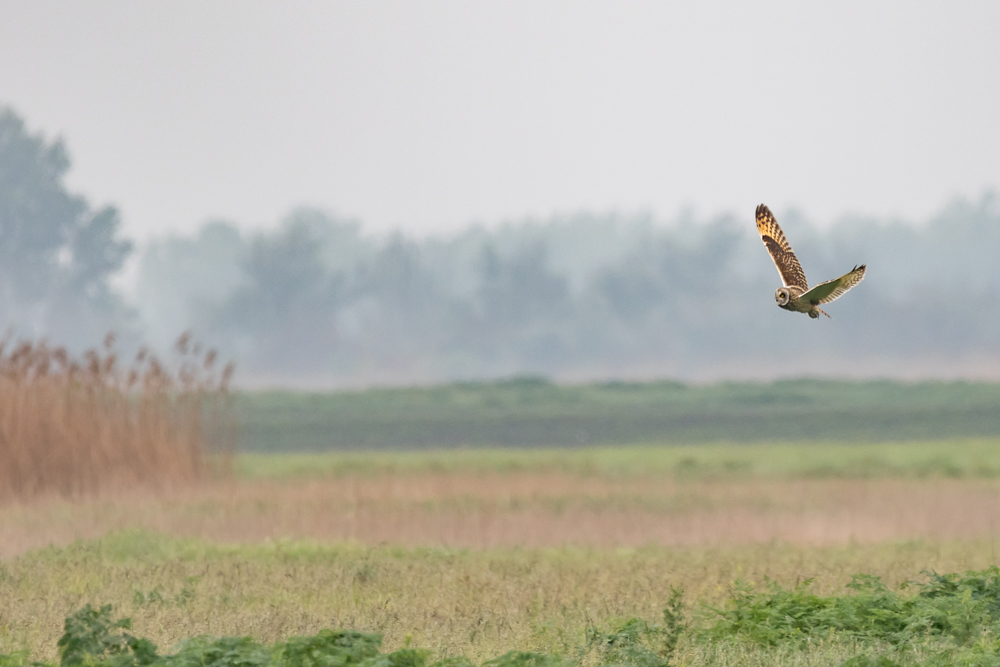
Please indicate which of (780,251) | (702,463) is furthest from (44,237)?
(780,251)

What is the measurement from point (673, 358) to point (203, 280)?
4079 centimetres

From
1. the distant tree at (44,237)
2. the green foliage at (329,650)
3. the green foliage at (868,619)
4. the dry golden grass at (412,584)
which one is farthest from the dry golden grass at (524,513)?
the distant tree at (44,237)

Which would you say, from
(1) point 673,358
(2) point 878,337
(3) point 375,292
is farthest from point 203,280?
(2) point 878,337

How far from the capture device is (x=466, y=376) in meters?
79.8

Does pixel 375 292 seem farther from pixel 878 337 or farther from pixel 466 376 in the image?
pixel 878 337

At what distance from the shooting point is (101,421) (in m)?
20.8

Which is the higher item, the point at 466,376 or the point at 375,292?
the point at 375,292

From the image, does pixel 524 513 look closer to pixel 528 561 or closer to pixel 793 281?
pixel 528 561

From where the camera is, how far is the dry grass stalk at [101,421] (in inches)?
798

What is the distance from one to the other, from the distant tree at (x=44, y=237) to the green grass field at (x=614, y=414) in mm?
18893

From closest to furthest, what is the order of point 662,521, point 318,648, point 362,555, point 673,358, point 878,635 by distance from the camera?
1. point 318,648
2. point 878,635
3. point 362,555
4. point 662,521
5. point 673,358

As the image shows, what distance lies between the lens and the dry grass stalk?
66.5ft

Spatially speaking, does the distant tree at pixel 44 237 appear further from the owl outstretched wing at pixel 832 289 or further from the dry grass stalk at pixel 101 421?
the owl outstretched wing at pixel 832 289

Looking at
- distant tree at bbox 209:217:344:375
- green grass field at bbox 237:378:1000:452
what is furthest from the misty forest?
green grass field at bbox 237:378:1000:452
